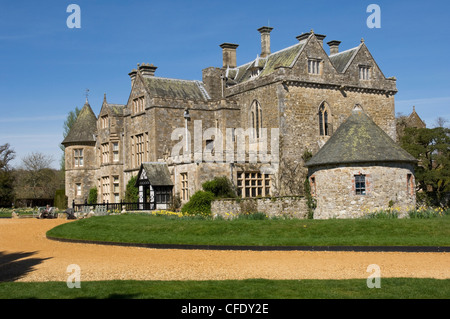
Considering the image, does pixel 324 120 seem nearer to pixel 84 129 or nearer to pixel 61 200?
pixel 84 129

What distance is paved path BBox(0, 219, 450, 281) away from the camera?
1280cm

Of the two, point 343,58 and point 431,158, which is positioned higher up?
point 343,58

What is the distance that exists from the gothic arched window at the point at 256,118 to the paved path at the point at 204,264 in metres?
19.7

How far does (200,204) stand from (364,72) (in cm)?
1641

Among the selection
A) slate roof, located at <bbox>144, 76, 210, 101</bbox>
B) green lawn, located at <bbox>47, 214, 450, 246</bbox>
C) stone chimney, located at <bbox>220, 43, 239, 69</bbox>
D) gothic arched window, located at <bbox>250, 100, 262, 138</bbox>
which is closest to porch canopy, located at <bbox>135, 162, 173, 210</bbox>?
slate roof, located at <bbox>144, 76, 210, 101</bbox>

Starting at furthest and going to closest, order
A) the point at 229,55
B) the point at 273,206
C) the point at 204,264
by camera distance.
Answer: the point at 229,55
the point at 273,206
the point at 204,264

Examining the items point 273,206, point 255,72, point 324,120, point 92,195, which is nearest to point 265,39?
point 255,72

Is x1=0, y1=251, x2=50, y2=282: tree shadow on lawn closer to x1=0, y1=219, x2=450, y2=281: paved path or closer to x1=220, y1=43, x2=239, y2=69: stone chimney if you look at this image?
x1=0, y1=219, x2=450, y2=281: paved path

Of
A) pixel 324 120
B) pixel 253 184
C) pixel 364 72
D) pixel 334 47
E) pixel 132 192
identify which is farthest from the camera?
pixel 334 47

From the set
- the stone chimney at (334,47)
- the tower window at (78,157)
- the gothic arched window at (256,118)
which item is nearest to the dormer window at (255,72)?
the gothic arched window at (256,118)

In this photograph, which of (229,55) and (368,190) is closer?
(368,190)

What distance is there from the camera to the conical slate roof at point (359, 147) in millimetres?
26344

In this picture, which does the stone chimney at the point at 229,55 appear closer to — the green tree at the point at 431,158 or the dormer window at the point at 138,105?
the dormer window at the point at 138,105

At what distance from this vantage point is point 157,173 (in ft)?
115
